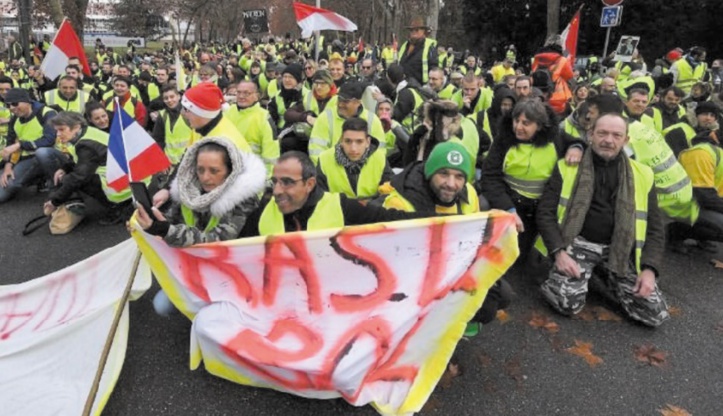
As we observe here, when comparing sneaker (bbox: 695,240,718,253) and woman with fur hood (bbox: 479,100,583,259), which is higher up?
woman with fur hood (bbox: 479,100,583,259)

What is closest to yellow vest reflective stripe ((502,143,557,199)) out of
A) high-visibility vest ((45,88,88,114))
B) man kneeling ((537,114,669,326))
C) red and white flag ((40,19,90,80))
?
man kneeling ((537,114,669,326))

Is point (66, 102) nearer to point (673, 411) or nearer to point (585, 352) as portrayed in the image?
point (585, 352)

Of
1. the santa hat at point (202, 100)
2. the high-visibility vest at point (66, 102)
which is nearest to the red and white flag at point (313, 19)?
the high-visibility vest at point (66, 102)

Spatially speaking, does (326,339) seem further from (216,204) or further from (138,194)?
(138,194)

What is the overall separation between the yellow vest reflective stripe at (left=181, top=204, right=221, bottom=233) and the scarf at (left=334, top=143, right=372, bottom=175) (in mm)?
1404

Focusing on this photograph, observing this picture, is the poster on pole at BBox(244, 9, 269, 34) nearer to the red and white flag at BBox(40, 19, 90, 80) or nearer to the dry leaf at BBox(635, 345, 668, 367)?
the red and white flag at BBox(40, 19, 90, 80)

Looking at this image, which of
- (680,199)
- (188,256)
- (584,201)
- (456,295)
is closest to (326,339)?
(456,295)

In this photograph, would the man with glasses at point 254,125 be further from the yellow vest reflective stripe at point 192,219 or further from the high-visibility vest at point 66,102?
the high-visibility vest at point 66,102

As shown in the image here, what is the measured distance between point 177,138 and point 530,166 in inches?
167

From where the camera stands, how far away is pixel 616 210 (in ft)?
13.3

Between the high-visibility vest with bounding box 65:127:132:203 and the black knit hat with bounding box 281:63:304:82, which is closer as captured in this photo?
the high-visibility vest with bounding box 65:127:132:203

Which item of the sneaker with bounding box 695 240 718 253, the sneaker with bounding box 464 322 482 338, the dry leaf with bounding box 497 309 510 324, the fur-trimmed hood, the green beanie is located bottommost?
the dry leaf with bounding box 497 309 510 324

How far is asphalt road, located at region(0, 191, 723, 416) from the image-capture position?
3096mm

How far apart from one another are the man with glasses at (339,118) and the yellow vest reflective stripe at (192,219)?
2.07 m
